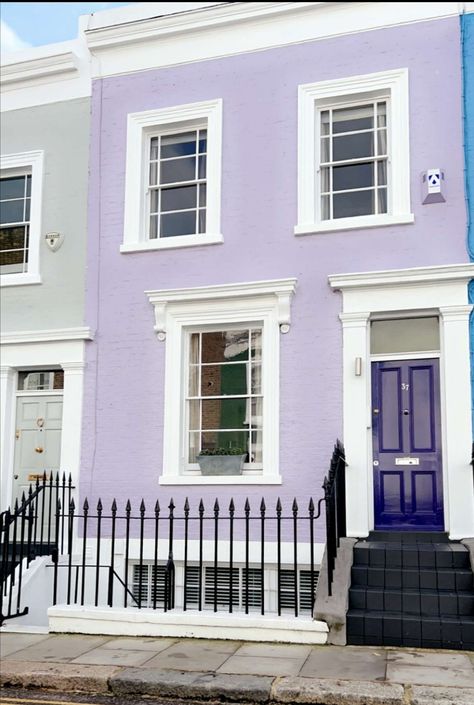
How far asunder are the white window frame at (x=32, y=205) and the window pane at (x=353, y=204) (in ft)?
14.7

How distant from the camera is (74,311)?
11500 mm

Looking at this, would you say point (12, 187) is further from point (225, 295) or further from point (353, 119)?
point (353, 119)

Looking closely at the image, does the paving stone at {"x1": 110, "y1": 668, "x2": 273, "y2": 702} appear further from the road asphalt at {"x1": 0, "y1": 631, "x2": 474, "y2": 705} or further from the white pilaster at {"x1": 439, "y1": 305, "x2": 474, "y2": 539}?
the white pilaster at {"x1": 439, "y1": 305, "x2": 474, "y2": 539}

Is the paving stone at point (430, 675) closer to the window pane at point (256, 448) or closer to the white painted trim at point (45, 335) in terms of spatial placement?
the window pane at point (256, 448)

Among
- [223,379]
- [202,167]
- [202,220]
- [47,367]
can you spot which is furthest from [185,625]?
[202,167]

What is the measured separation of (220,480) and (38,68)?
6.87 meters

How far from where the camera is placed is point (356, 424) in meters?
9.83

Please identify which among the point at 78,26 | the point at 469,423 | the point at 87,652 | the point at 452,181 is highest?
the point at 78,26

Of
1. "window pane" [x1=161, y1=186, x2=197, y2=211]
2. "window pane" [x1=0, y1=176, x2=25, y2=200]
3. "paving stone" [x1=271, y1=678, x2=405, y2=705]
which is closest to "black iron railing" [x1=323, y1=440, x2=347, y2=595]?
"paving stone" [x1=271, y1=678, x2=405, y2=705]

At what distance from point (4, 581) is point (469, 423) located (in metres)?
5.69

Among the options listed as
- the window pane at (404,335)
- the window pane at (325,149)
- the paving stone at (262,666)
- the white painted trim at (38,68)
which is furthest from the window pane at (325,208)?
the paving stone at (262,666)

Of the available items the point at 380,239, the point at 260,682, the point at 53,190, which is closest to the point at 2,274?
the point at 53,190

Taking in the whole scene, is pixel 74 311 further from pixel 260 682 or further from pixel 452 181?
pixel 260 682

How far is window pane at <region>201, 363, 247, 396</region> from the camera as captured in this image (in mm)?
10688
